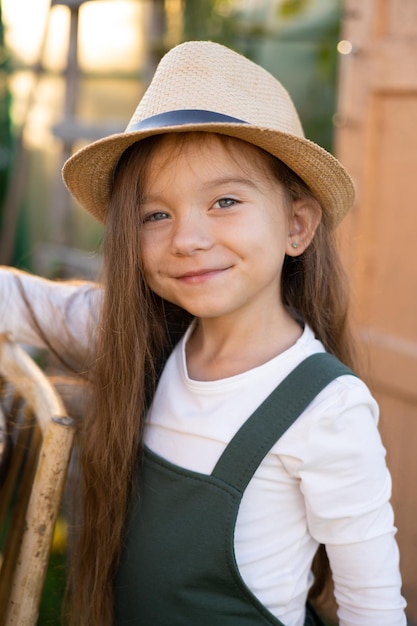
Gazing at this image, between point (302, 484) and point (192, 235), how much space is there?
1.53 ft

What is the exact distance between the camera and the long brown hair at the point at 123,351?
137 cm

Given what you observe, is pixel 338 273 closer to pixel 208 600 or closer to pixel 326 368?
pixel 326 368

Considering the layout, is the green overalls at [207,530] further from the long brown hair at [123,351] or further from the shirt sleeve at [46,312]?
the shirt sleeve at [46,312]

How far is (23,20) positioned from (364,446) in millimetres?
4926

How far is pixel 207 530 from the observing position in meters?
1.30

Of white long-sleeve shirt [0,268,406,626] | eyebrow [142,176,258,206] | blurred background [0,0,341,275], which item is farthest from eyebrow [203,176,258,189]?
blurred background [0,0,341,275]

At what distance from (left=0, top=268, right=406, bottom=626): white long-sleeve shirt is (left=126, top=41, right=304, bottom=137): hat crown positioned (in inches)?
17.0

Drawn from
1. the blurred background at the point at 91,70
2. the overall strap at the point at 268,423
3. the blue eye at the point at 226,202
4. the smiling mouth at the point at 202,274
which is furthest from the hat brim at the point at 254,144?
the blurred background at the point at 91,70

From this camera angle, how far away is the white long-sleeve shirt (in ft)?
4.02

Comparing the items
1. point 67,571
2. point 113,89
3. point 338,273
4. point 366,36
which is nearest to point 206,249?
point 338,273

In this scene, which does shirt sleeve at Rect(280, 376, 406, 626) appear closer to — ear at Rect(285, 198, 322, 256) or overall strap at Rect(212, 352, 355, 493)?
overall strap at Rect(212, 352, 355, 493)

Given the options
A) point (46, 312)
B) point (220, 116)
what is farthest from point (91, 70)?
point (220, 116)

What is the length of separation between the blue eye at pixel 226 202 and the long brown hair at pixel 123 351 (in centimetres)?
11

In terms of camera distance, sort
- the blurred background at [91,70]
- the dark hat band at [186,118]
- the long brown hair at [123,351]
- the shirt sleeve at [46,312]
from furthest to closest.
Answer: the blurred background at [91,70] < the shirt sleeve at [46,312] < the long brown hair at [123,351] < the dark hat band at [186,118]
